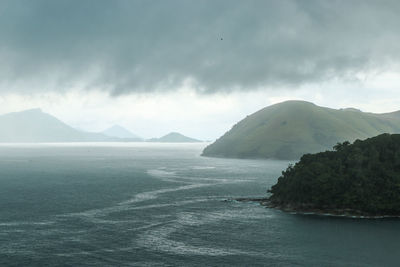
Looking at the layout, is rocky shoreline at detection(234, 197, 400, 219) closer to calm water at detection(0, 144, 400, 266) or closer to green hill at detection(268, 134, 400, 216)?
green hill at detection(268, 134, 400, 216)

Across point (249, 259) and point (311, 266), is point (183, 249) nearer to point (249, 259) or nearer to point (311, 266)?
point (249, 259)

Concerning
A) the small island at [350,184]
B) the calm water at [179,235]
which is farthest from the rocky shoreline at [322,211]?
the calm water at [179,235]

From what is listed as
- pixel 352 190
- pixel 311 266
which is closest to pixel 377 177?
pixel 352 190

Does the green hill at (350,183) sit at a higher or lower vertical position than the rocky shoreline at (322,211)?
higher

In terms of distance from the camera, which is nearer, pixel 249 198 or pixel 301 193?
pixel 301 193

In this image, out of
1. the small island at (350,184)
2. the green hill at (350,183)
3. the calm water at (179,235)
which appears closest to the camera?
the calm water at (179,235)

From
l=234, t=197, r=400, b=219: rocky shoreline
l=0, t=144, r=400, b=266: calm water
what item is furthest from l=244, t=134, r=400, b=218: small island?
l=0, t=144, r=400, b=266: calm water

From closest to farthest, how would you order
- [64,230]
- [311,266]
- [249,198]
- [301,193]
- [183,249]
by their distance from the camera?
[311,266] < [183,249] < [64,230] < [301,193] < [249,198]

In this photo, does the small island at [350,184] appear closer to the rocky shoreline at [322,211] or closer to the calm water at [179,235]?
the rocky shoreline at [322,211]
